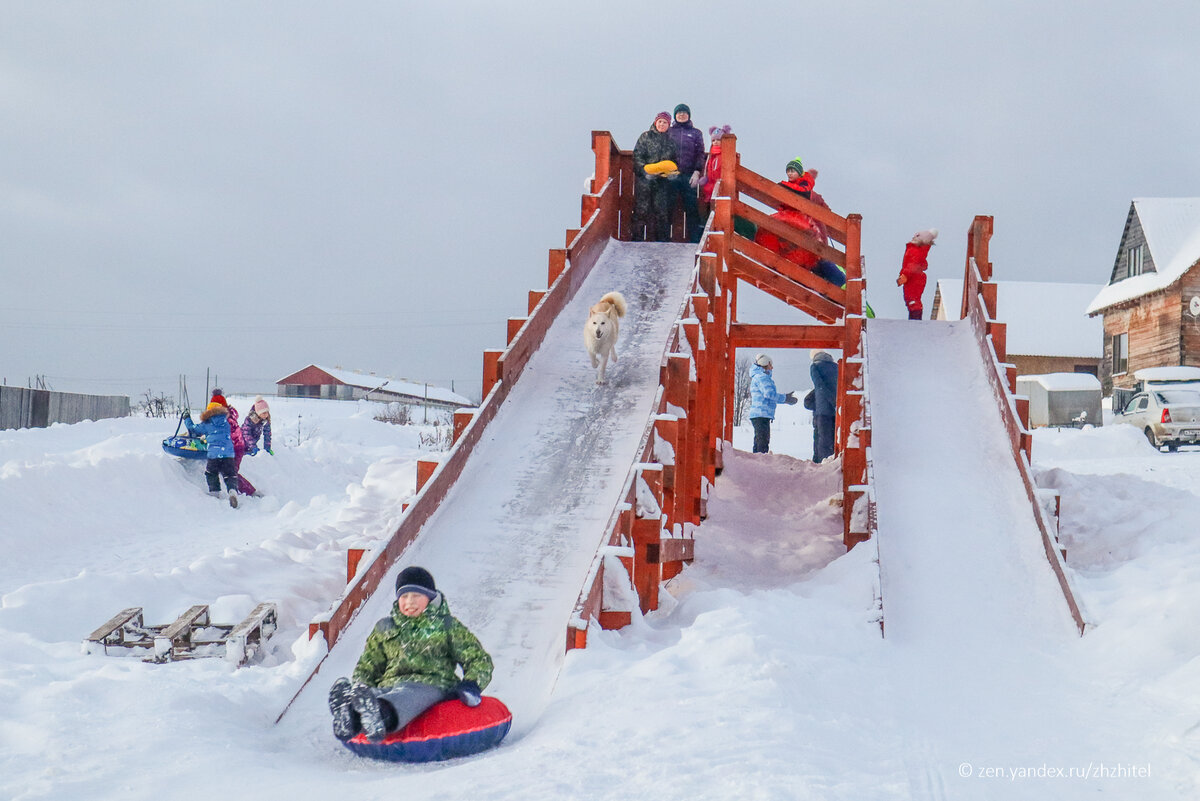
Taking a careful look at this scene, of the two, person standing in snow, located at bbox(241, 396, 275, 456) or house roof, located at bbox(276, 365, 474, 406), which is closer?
person standing in snow, located at bbox(241, 396, 275, 456)

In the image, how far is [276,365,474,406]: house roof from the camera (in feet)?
204

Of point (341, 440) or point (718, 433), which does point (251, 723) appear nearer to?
point (718, 433)

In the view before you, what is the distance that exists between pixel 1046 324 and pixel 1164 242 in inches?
401

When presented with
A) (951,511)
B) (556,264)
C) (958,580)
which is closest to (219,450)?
(556,264)

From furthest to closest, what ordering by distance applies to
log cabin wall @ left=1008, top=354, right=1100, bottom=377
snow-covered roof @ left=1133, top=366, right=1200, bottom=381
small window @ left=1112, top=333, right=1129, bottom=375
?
log cabin wall @ left=1008, top=354, right=1100, bottom=377
small window @ left=1112, top=333, right=1129, bottom=375
snow-covered roof @ left=1133, top=366, right=1200, bottom=381

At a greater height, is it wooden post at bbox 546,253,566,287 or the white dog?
wooden post at bbox 546,253,566,287

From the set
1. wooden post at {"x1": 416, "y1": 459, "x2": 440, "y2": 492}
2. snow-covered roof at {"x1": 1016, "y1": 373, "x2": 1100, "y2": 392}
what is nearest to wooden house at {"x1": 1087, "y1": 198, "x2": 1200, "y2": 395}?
snow-covered roof at {"x1": 1016, "y1": 373, "x2": 1100, "y2": 392}

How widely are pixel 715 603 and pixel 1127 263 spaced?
30519 millimetres

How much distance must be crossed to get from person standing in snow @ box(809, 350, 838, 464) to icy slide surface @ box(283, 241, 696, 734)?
3273 millimetres

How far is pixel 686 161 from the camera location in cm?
1342

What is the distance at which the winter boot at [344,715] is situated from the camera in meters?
4.54

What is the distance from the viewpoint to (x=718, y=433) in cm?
1191

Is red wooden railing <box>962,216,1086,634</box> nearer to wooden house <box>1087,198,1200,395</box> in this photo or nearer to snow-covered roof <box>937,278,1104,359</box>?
wooden house <box>1087,198,1200,395</box>

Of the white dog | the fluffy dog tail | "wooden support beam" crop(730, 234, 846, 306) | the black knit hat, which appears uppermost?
"wooden support beam" crop(730, 234, 846, 306)
